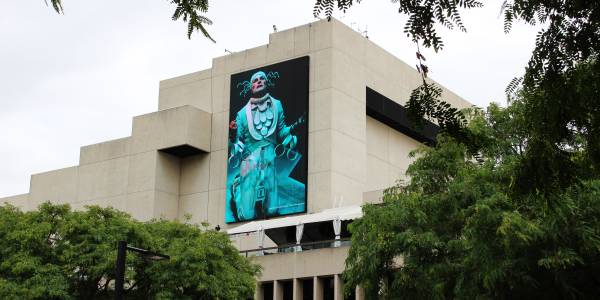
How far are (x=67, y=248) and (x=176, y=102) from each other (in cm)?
3268

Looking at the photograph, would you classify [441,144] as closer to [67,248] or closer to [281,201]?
[67,248]

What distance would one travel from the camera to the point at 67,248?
3662 cm

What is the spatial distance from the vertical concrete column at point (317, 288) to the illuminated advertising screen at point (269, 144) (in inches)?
289

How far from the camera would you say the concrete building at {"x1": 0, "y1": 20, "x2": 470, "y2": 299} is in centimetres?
5869

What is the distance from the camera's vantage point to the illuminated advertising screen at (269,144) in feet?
191

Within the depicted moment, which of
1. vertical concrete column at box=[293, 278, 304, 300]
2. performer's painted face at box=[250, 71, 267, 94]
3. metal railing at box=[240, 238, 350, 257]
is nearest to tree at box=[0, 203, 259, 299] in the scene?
metal railing at box=[240, 238, 350, 257]

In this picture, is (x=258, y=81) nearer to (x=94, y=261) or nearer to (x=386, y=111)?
(x=386, y=111)

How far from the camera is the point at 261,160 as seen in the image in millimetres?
59312

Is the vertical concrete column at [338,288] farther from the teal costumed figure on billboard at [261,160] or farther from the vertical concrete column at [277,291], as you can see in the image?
the teal costumed figure on billboard at [261,160]

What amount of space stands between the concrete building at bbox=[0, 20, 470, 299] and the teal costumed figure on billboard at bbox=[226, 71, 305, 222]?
1.06 metres

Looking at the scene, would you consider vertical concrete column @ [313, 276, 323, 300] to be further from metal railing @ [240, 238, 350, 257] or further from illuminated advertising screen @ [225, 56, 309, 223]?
illuminated advertising screen @ [225, 56, 309, 223]

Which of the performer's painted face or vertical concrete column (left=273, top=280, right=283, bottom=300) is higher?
the performer's painted face

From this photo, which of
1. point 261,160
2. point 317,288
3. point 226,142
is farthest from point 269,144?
point 317,288

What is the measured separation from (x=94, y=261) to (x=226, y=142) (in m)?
27.0
